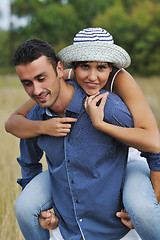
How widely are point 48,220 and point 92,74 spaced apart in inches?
40.1

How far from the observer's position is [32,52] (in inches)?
82.2

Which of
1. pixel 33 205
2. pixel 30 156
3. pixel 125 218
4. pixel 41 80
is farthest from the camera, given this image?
pixel 30 156

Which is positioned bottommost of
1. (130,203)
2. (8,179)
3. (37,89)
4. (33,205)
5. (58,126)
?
(8,179)

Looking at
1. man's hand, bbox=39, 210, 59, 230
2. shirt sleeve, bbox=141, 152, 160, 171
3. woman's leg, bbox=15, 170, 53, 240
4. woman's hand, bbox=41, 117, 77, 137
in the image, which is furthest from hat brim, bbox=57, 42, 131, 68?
man's hand, bbox=39, 210, 59, 230

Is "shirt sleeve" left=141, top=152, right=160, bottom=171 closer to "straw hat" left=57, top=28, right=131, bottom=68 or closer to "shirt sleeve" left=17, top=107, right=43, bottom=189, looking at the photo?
"straw hat" left=57, top=28, right=131, bottom=68

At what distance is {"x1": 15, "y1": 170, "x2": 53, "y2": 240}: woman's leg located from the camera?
7.65 feet

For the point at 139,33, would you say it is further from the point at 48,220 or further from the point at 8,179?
the point at 48,220

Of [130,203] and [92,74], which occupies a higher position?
[92,74]

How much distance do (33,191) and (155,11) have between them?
31001mm

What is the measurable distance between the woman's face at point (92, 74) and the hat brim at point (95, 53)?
0.05 meters

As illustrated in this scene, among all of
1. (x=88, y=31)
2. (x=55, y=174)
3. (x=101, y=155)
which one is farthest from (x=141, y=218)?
(x=88, y=31)

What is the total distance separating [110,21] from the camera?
31.0 metres

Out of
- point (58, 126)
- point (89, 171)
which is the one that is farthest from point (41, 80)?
point (89, 171)

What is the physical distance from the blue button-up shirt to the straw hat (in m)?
0.21
